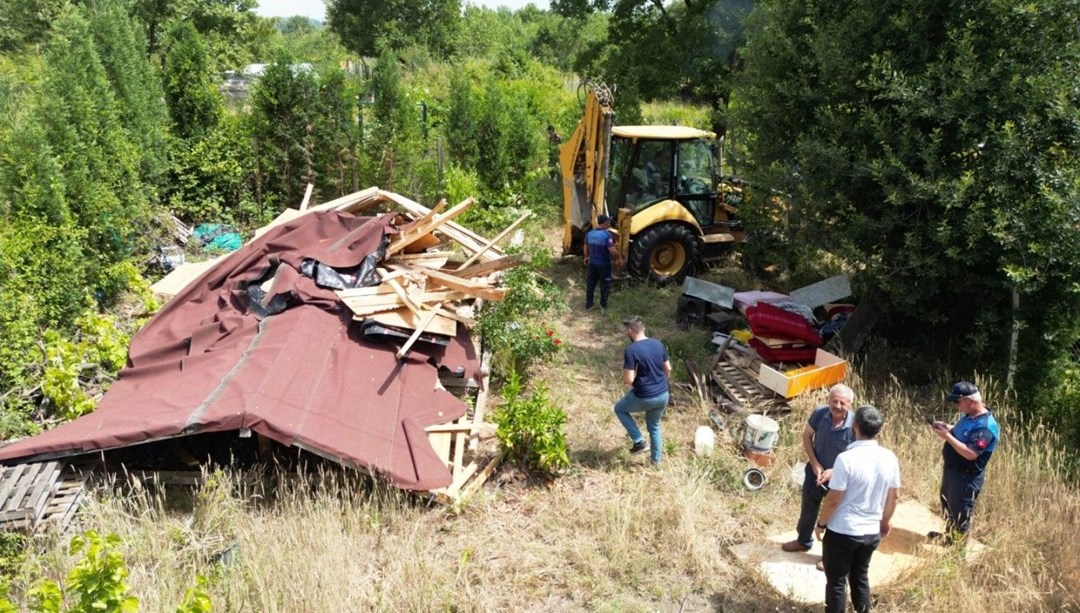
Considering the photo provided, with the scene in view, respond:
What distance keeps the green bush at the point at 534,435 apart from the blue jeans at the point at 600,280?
3.83 m

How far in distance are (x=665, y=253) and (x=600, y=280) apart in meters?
1.29

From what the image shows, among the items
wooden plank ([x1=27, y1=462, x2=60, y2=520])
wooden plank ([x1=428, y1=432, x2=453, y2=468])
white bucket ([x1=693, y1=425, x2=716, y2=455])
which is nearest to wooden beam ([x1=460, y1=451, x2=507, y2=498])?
wooden plank ([x1=428, y1=432, x2=453, y2=468])

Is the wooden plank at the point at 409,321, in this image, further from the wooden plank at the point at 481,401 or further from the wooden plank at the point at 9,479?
the wooden plank at the point at 9,479

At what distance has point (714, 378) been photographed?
7.84m

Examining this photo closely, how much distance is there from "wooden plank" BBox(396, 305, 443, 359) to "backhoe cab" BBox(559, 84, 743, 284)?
367 centimetres

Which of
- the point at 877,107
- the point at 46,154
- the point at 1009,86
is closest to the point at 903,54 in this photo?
the point at 877,107

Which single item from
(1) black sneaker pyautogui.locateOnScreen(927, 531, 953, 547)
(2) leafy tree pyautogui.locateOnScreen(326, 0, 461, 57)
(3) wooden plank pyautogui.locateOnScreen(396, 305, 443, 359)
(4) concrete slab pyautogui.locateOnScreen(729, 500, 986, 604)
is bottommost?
(4) concrete slab pyautogui.locateOnScreen(729, 500, 986, 604)

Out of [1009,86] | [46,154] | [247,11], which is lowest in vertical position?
[46,154]

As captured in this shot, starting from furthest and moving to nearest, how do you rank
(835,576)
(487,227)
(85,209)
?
(487,227) → (85,209) → (835,576)

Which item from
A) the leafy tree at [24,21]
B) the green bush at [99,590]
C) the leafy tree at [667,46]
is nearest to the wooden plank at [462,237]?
the green bush at [99,590]

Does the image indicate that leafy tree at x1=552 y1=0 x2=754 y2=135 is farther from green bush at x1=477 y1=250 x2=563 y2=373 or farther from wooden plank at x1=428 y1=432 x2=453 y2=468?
wooden plank at x1=428 y1=432 x2=453 y2=468

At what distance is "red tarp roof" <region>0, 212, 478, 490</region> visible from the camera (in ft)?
17.6

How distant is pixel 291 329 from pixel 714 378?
14.0 feet

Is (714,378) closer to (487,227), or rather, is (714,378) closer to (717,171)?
(717,171)
